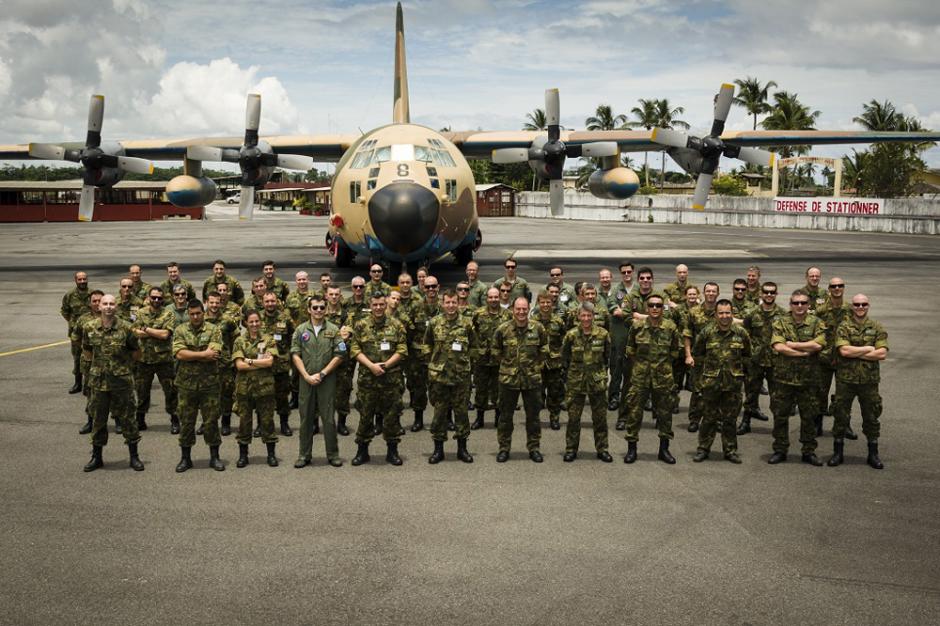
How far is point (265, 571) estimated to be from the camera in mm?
5898

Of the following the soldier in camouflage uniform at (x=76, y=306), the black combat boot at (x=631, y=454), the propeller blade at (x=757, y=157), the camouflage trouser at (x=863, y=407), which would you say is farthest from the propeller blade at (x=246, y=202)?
the camouflage trouser at (x=863, y=407)

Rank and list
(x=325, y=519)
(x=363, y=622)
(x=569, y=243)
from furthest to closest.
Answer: (x=569, y=243)
(x=325, y=519)
(x=363, y=622)

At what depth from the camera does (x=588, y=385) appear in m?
8.59

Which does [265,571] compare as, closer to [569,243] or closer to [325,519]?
[325,519]

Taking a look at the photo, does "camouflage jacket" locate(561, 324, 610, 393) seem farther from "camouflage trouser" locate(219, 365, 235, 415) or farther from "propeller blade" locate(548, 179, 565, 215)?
"propeller blade" locate(548, 179, 565, 215)

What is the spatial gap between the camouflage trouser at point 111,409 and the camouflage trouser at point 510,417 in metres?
4.14

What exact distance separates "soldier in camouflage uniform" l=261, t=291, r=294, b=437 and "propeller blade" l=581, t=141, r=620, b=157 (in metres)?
16.1

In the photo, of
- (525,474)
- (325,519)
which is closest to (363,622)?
(325,519)

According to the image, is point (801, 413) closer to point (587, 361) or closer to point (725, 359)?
point (725, 359)

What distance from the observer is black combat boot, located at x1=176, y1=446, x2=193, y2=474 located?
8180 millimetres

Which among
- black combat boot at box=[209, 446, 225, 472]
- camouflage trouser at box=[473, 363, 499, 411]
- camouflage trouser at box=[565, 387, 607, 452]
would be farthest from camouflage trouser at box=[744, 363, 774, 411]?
black combat boot at box=[209, 446, 225, 472]

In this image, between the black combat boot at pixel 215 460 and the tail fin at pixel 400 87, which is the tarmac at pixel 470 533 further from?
the tail fin at pixel 400 87

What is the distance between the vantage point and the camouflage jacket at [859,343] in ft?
27.3

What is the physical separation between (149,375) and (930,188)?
81096 mm
